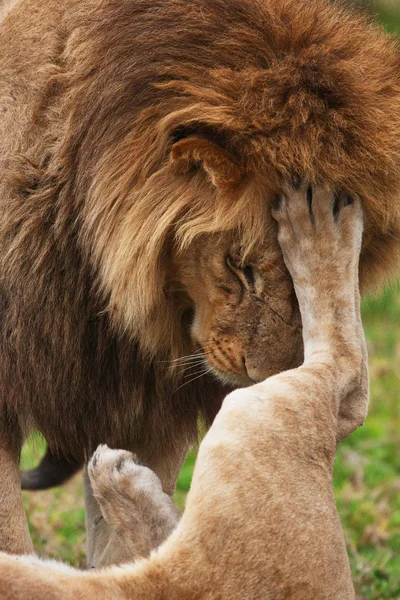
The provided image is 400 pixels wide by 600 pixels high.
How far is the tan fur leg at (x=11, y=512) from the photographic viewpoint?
3.21 m

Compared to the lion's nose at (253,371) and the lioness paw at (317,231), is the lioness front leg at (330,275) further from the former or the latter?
the lion's nose at (253,371)

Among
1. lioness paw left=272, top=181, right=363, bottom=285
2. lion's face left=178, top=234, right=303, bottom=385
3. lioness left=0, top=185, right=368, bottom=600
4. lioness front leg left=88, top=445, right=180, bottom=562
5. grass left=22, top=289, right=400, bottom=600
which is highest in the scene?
lioness paw left=272, top=181, right=363, bottom=285

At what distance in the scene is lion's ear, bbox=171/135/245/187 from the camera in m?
3.03

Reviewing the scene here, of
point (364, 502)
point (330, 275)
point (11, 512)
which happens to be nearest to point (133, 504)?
point (11, 512)

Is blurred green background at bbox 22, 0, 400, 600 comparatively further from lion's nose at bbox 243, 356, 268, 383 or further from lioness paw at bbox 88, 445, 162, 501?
lion's nose at bbox 243, 356, 268, 383

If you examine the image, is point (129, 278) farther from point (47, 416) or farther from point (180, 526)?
point (180, 526)

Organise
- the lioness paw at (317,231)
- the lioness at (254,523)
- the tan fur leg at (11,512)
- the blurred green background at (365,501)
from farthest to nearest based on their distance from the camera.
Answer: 1. the blurred green background at (365,501)
2. the tan fur leg at (11,512)
3. the lioness paw at (317,231)
4. the lioness at (254,523)

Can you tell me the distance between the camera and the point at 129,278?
126 inches

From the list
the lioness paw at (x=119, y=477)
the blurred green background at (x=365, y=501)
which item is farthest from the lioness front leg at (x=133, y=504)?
the blurred green background at (x=365, y=501)

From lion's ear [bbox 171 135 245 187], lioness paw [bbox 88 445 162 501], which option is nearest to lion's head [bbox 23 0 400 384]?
lion's ear [bbox 171 135 245 187]

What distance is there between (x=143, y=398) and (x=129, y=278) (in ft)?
1.78

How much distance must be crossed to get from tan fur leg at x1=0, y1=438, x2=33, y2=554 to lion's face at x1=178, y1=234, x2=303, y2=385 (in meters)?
0.70

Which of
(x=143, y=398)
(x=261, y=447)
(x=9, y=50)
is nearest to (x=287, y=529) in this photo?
(x=261, y=447)

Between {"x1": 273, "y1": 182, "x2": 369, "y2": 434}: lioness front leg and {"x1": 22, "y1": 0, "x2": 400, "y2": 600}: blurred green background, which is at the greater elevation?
{"x1": 273, "y1": 182, "x2": 369, "y2": 434}: lioness front leg
